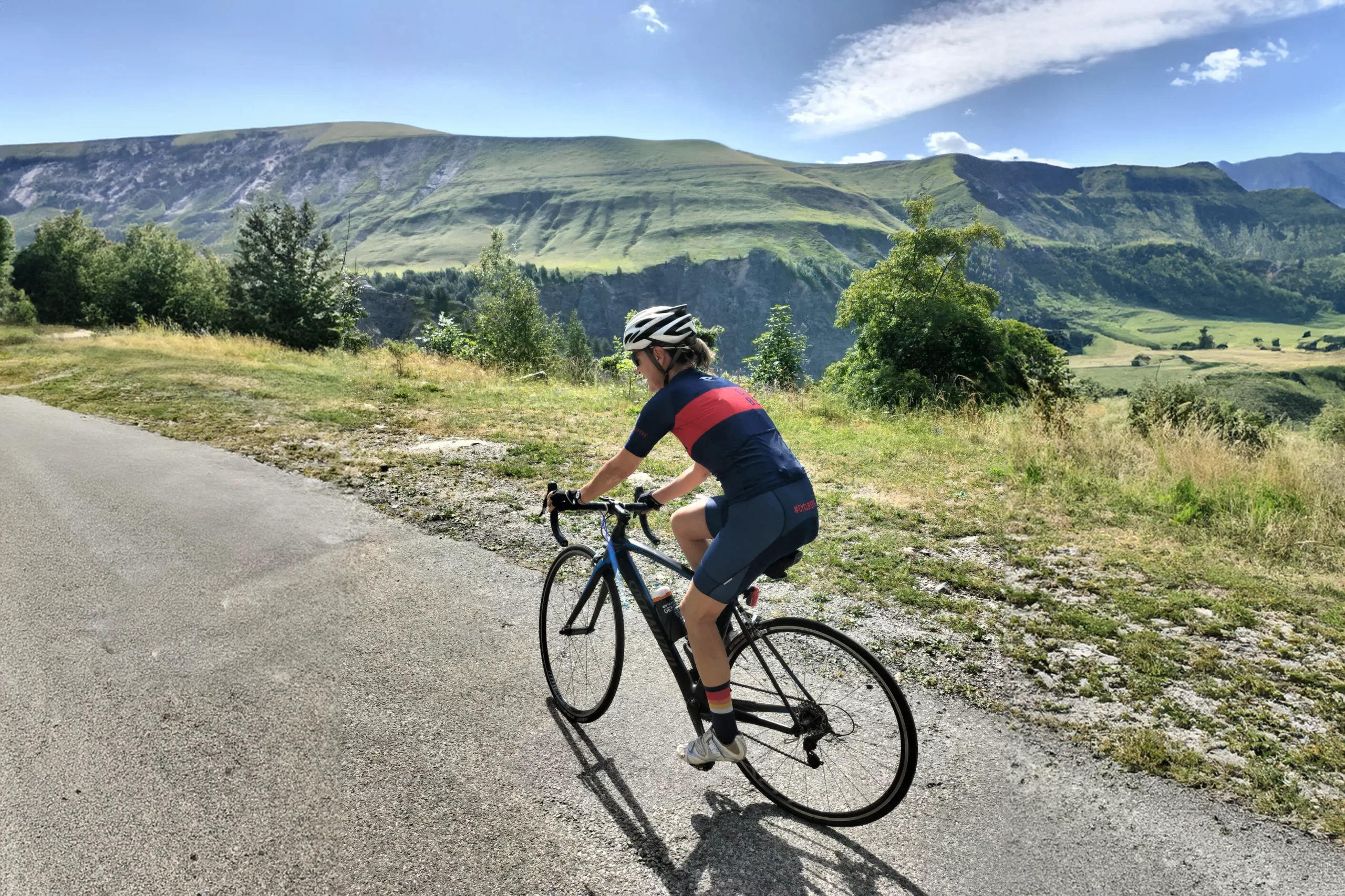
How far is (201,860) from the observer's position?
318cm

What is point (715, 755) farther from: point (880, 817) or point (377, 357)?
point (377, 357)

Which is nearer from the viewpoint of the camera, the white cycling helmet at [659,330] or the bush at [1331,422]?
the white cycling helmet at [659,330]

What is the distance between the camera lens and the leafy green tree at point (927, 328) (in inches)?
947

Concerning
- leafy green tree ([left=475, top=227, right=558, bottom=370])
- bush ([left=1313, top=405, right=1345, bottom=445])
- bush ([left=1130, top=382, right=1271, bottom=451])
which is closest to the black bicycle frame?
bush ([left=1130, top=382, right=1271, bottom=451])

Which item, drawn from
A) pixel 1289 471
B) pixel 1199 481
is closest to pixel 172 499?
pixel 1199 481

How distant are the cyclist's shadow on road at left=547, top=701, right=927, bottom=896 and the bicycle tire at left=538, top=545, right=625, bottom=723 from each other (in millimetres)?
636

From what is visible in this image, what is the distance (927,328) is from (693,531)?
23.1 meters

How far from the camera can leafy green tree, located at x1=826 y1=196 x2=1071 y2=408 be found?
24062 mm

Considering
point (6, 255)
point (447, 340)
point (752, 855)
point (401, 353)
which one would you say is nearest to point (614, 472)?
point (752, 855)

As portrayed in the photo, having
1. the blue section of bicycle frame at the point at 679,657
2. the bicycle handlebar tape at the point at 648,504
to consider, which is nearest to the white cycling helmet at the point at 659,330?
the bicycle handlebar tape at the point at 648,504

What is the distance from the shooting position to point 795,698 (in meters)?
3.57

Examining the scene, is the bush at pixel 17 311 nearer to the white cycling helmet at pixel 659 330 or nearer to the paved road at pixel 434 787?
the paved road at pixel 434 787

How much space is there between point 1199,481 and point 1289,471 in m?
1.04

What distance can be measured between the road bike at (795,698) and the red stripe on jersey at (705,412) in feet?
2.14
